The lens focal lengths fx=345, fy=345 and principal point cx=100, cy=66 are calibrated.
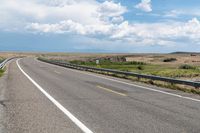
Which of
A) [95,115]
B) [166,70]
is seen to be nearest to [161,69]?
[166,70]

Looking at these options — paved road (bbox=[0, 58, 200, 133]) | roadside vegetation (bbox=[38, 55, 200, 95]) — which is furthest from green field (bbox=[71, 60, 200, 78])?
paved road (bbox=[0, 58, 200, 133])

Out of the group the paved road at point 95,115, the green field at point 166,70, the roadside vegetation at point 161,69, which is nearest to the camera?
the paved road at point 95,115

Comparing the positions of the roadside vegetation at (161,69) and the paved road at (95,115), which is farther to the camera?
the roadside vegetation at (161,69)

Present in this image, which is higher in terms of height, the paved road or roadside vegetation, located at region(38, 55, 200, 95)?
the paved road

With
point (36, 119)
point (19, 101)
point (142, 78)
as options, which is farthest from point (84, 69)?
point (36, 119)

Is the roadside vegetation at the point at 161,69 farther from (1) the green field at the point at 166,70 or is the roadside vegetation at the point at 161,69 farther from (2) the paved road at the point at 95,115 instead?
(2) the paved road at the point at 95,115

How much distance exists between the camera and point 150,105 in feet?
40.6

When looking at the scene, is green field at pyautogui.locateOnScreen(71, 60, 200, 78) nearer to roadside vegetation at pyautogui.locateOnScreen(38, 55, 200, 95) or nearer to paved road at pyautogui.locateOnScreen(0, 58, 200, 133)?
roadside vegetation at pyautogui.locateOnScreen(38, 55, 200, 95)

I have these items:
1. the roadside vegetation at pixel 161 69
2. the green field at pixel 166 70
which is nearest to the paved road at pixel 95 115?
the roadside vegetation at pixel 161 69

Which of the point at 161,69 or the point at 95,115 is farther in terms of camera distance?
A: the point at 161,69

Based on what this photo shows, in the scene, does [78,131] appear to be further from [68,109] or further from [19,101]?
[19,101]

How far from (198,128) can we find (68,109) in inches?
172

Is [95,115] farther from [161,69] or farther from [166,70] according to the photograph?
[161,69]

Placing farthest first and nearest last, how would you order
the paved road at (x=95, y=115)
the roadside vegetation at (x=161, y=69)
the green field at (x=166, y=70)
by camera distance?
the green field at (x=166, y=70)
the roadside vegetation at (x=161, y=69)
the paved road at (x=95, y=115)
